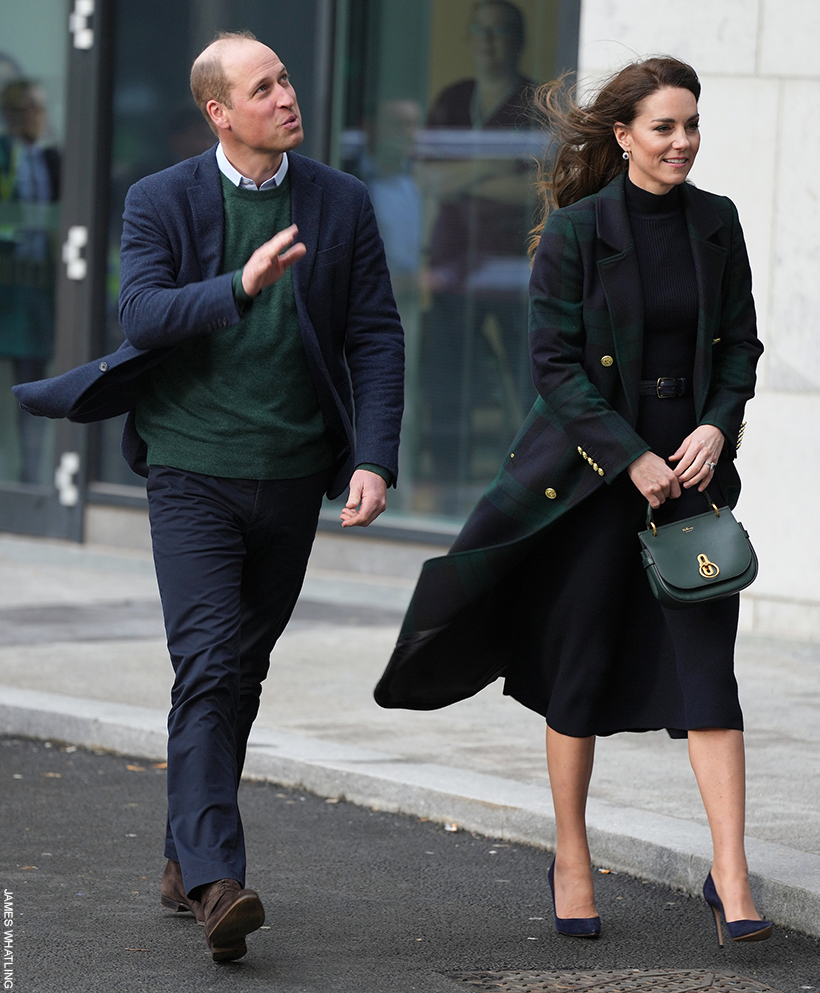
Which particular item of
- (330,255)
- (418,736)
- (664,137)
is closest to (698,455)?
(664,137)

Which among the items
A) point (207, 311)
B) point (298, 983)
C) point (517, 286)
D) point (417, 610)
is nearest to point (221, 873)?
point (298, 983)

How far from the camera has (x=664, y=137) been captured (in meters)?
4.04

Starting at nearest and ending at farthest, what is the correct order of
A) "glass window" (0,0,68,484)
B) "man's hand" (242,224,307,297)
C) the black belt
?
"man's hand" (242,224,307,297) < the black belt < "glass window" (0,0,68,484)

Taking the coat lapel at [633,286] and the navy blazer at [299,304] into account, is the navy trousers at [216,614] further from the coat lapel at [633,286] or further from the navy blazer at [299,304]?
the coat lapel at [633,286]

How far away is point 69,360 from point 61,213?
2.91 ft

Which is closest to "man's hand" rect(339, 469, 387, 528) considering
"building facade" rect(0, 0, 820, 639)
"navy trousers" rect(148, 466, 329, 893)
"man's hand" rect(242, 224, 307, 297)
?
"navy trousers" rect(148, 466, 329, 893)

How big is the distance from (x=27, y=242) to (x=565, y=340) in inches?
299

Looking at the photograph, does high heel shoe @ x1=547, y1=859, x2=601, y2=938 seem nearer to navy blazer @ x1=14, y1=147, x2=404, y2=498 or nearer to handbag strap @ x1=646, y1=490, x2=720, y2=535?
handbag strap @ x1=646, y1=490, x2=720, y2=535

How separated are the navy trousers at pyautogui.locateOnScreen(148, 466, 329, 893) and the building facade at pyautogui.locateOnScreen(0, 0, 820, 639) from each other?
144 inches

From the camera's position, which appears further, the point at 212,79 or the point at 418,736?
the point at 418,736

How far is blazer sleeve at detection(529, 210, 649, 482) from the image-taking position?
4039mm

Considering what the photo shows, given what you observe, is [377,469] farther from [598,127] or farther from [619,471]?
[598,127]

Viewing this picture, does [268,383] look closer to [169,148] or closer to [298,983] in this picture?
[298,983]

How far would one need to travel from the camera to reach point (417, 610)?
4289mm
